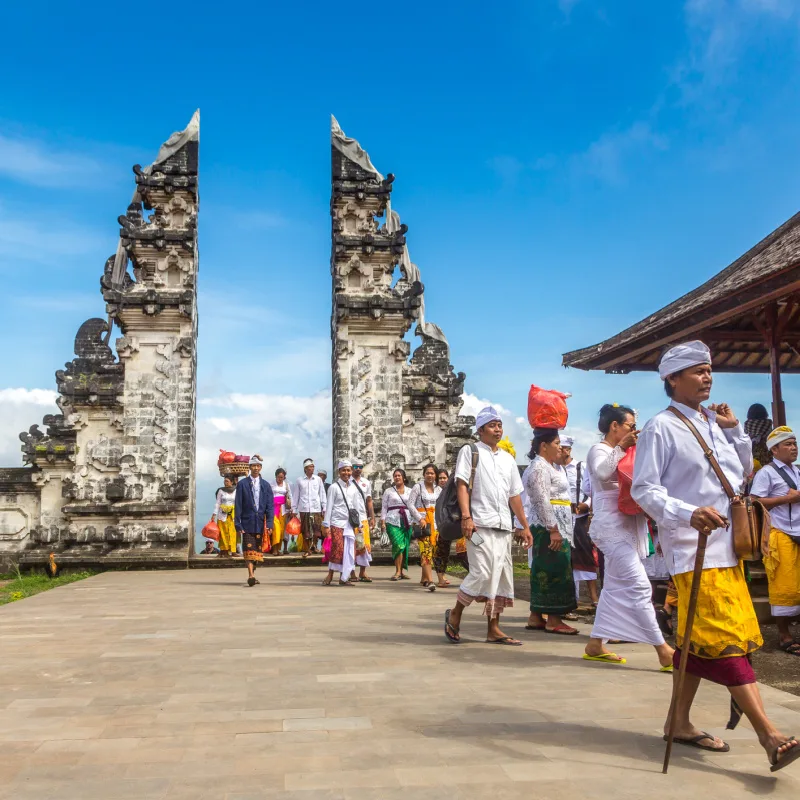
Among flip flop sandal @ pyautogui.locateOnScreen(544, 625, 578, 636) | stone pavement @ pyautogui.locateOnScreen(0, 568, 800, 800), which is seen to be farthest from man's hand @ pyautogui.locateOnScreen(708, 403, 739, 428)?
flip flop sandal @ pyautogui.locateOnScreen(544, 625, 578, 636)

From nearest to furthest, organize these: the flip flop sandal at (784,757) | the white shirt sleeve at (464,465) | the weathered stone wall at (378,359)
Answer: the flip flop sandal at (784,757)
the white shirt sleeve at (464,465)
the weathered stone wall at (378,359)

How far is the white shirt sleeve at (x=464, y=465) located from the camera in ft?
23.2

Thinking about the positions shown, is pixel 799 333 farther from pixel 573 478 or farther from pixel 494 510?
pixel 494 510

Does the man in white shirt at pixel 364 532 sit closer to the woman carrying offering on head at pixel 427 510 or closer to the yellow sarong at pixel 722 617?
the woman carrying offering on head at pixel 427 510

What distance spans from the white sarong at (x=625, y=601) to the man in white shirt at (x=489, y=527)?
0.90m

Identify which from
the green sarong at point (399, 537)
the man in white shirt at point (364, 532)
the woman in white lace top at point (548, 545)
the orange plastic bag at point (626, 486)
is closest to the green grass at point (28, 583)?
the man in white shirt at point (364, 532)

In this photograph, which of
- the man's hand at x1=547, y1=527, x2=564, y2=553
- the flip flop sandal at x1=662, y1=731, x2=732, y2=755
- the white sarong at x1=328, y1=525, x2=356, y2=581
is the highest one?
the man's hand at x1=547, y1=527, x2=564, y2=553

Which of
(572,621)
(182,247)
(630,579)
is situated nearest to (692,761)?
(630,579)

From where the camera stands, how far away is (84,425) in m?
16.4

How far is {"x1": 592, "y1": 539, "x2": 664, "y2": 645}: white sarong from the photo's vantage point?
5.95 meters

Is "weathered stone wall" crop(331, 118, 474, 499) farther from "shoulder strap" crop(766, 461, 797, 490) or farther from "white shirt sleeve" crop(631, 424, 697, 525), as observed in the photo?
"white shirt sleeve" crop(631, 424, 697, 525)

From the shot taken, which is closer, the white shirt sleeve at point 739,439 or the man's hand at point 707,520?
the man's hand at point 707,520

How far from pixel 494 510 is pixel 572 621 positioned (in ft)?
6.95

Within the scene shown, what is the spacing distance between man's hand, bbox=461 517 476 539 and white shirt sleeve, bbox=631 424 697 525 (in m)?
2.78
